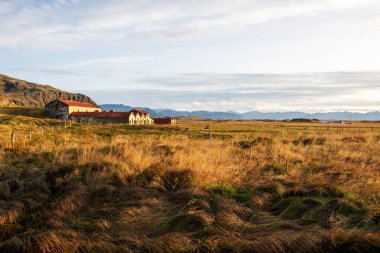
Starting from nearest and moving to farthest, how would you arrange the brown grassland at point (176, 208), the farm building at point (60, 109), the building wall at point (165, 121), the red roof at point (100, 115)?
the brown grassland at point (176, 208) → the red roof at point (100, 115) → the farm building at point (60, 109) → the building wall at point (165, 121)

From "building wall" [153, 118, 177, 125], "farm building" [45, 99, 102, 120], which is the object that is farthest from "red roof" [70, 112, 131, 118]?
"building wall" [153, 118, 177, 125]

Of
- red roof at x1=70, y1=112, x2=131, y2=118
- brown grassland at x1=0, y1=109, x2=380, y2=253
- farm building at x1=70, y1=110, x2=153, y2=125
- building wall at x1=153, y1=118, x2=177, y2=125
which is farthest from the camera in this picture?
building wall at x1=153, y1=118, x2=177, y2=125

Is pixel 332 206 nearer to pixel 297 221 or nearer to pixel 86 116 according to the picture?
pixel 297 221

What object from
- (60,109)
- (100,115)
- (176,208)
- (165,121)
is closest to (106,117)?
(100,115)

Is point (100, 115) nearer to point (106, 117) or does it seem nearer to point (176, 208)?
point (106, 117)

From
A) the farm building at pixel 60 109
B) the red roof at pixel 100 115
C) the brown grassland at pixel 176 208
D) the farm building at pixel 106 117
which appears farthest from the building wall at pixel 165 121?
the brown grassland at pixel 176 208

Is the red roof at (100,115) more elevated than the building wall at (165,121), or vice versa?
the red roof at (100,115)

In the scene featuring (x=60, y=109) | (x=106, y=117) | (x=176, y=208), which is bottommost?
(x=176, y=208)

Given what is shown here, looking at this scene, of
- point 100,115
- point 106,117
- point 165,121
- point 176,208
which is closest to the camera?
point 176,208

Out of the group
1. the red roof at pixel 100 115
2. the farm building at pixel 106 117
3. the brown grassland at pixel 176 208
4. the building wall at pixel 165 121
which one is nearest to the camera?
the brown grassland at pixel 176 208

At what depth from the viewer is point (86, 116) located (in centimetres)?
8750

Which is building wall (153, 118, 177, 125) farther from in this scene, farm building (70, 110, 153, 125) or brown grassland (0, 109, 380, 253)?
brown grassland (0, 109, 380, 253)

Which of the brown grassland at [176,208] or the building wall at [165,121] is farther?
the building wall at [165,121]

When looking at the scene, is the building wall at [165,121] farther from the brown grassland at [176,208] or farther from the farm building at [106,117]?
the brown grassland at [176,208]
